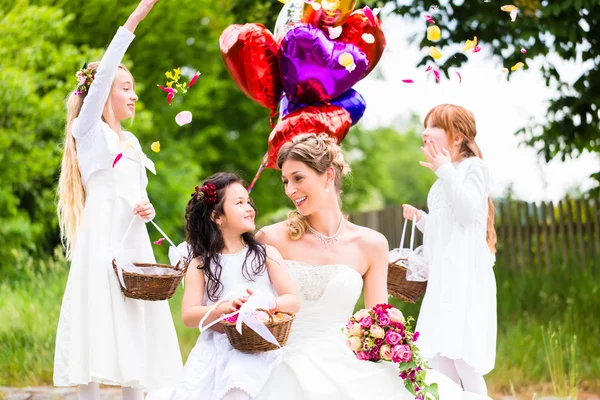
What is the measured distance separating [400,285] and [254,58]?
70.3 inches

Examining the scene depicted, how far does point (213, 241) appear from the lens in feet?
11.4

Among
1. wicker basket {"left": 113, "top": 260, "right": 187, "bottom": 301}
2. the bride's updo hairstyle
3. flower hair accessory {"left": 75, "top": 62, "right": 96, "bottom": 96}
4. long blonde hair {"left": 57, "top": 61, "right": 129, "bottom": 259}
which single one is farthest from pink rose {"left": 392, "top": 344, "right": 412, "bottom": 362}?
flower hair accessory {"left": 75, "top": 62, "right": 96, "bottom": 96}

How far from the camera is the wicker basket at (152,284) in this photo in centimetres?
376

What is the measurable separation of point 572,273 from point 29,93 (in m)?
7.13

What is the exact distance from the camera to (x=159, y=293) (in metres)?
3.82

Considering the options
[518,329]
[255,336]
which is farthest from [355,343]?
[518,329]

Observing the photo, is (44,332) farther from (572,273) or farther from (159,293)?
(572,273)

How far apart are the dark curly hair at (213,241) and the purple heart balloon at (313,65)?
5.19 ft

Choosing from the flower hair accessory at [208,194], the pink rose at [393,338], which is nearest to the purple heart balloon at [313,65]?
the flower hair accessory at [208,194]

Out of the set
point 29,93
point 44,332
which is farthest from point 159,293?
point 29,93

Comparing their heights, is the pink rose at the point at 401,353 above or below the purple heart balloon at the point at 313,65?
below

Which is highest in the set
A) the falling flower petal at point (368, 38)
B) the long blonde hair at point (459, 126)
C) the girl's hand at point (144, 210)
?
the falling flower petal at point (368, 38)

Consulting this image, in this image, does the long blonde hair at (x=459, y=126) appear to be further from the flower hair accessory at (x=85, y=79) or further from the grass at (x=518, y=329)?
the flower hair accessory at (x=85, y=79)

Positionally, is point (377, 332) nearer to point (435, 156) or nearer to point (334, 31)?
point (435, 156)
